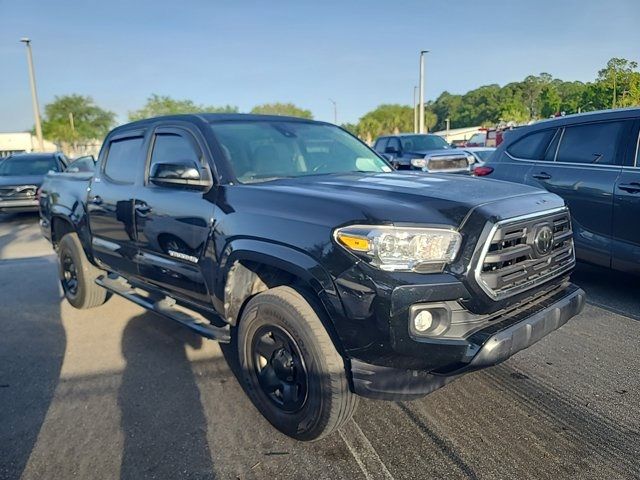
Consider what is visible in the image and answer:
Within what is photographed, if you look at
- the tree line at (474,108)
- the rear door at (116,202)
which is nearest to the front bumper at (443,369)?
the rear door at (116,202)

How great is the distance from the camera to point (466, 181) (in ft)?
10.3

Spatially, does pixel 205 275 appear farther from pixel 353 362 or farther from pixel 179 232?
pixel 353 362

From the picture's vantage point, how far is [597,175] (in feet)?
15.9

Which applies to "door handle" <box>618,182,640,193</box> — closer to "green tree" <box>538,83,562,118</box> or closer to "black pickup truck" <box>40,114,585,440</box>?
"black pickup truck" <box>40,114,585,440</box>

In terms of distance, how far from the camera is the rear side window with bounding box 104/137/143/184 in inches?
165

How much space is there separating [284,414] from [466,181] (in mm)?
1839

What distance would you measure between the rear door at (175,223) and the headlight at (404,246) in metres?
1.21

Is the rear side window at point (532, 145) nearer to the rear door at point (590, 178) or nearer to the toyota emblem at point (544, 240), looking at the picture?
the rear door at point (590, 178)

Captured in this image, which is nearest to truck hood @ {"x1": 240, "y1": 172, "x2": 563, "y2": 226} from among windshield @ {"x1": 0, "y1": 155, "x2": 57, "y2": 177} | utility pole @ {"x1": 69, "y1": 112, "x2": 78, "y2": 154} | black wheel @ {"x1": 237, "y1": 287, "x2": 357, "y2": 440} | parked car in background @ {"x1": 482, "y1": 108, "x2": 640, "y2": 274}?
black wheel @ {"x1": 237, "y1": 287, "x2": 357, "y2": 440}

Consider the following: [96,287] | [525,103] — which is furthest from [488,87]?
[96,287]

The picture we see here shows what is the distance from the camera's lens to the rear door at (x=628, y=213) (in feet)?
14.7

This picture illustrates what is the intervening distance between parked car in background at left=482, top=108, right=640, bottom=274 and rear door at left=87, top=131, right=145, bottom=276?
4205 mm

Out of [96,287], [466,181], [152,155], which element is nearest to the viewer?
[466,181]

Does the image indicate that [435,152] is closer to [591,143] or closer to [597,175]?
[591,143]
